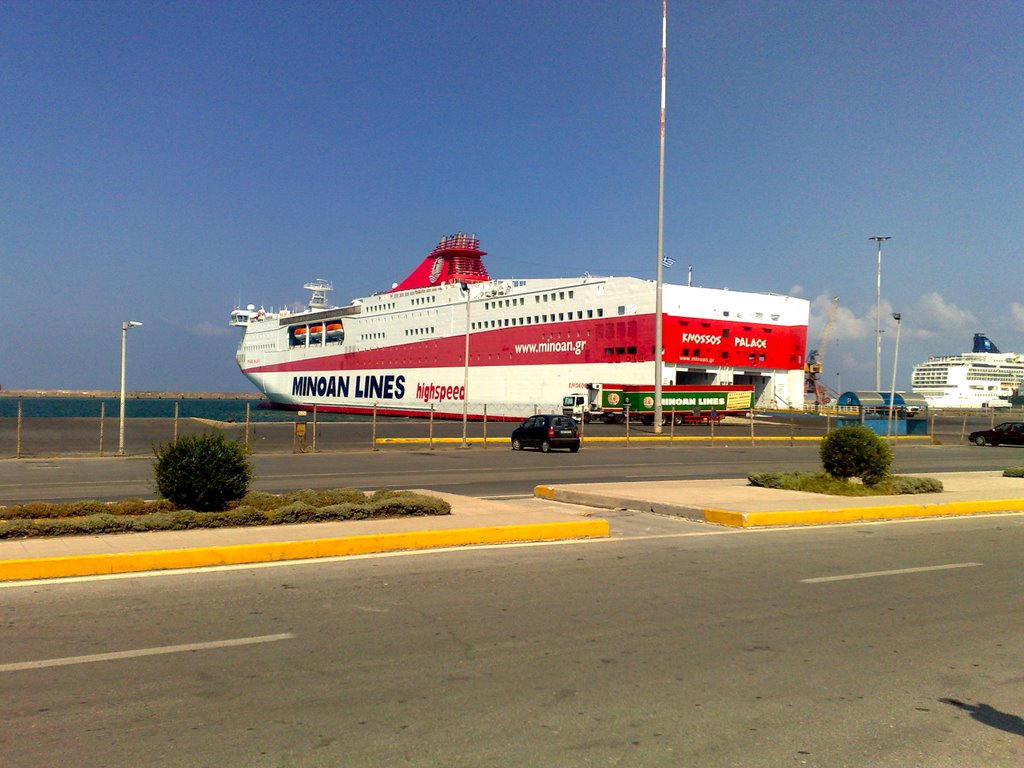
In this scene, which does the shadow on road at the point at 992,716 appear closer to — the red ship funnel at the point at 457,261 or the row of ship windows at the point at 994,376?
the red ship funnel at the point at 457,261

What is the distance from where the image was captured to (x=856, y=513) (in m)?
13.4

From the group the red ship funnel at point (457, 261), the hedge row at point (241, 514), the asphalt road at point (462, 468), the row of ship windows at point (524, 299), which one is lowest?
the asphalt road at point (462, 468)

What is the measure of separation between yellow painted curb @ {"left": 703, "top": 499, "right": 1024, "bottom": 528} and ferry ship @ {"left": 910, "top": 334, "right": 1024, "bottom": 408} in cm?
14042

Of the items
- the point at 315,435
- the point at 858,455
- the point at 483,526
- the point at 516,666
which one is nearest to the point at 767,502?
the point at 858,455

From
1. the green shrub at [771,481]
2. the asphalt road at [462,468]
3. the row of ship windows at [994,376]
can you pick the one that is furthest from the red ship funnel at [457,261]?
the row of ship windows at [994,376]

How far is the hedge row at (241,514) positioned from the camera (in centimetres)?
962

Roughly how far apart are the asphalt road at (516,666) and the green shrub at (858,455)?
268 inches

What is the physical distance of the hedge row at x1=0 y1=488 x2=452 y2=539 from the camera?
31.6 feet

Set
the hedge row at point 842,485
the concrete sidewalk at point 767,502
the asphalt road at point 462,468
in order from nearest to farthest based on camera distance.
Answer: the concrete sidewalk at point 767,502
the hedge row at point 842,485
the asphalt road at point 462,468

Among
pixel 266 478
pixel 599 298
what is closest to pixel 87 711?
pixel 266 478

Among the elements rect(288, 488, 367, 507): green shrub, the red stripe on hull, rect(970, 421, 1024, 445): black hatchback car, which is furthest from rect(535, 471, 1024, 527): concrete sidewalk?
the red stripe on hull

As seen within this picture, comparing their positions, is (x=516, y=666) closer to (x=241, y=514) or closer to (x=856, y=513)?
(x=241, y=514)

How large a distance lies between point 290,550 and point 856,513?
8.93 metres

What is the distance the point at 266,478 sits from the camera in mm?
19906
